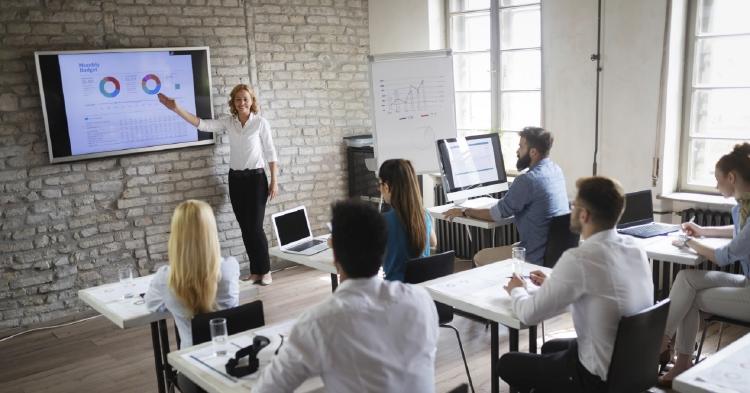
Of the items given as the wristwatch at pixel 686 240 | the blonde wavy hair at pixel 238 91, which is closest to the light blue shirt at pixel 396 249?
the wristwatch at pixel 686 240

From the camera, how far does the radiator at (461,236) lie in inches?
242

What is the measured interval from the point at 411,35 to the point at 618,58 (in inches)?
88.6

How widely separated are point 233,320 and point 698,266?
3.59 metres

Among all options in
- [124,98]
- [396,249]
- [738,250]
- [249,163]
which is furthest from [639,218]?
[124,98]

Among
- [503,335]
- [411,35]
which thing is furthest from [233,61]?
[503,335]

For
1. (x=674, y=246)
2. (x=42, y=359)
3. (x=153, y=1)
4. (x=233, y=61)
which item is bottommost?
(x=42, y=359)

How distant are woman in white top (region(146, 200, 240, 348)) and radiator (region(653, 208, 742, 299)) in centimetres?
302

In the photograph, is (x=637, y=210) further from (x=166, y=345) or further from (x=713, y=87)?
(x=166, y=345)

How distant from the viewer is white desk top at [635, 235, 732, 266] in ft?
12.1

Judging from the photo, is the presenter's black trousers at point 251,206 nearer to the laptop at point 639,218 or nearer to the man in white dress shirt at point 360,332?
the laptop at point 639,218

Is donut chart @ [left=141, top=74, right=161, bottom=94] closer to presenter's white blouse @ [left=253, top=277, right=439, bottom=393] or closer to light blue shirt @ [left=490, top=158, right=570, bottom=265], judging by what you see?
light blue shirt @ [left=490, top=158, right=570, bottom=265]

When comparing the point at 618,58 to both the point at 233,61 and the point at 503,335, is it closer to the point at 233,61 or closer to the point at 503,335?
the point at 503,335

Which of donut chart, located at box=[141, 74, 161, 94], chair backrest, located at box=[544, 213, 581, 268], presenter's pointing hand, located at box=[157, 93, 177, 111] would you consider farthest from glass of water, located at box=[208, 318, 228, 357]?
donut chart, located at box=[141, 74, 161, 94]

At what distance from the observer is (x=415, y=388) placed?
1.91 meters
